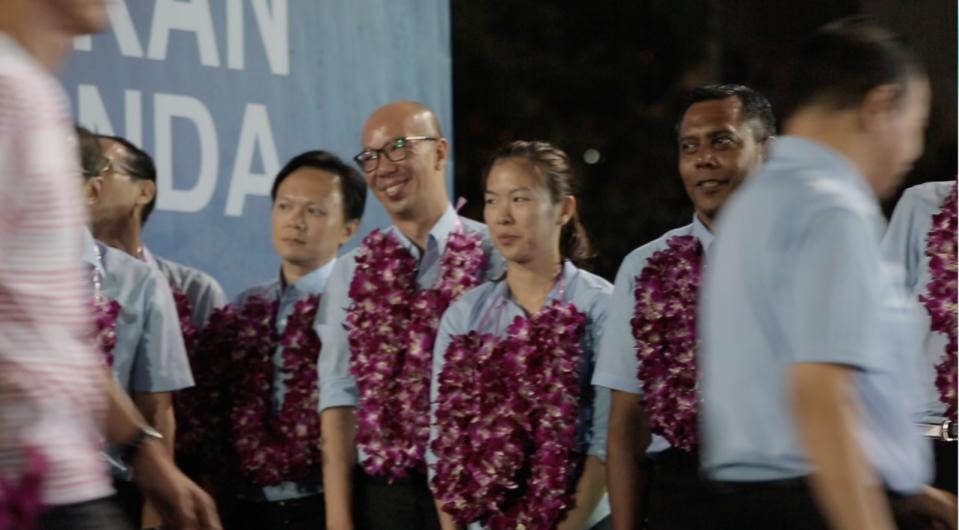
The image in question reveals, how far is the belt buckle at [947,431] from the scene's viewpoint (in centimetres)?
438

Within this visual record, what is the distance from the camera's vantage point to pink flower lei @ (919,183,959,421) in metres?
4.36

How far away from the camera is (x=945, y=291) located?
4.38 m

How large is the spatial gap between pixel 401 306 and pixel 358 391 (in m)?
0.30

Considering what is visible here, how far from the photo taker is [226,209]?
6.00m

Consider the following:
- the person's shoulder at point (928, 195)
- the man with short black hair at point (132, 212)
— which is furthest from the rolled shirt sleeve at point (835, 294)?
the man with short black hair at point (132, 212)

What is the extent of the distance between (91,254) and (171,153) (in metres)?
0.94

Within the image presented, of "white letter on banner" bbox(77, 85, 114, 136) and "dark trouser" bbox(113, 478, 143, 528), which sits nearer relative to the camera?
"dark trouser" bbox(113, 478, 143, 528)

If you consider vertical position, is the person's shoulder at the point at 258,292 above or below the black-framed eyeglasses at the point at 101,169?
below

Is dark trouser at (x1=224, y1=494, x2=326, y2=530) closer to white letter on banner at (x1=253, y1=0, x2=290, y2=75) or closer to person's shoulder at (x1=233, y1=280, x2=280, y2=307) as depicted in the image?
person's shoulder at (x1=233, y1=280, x2=280, y2=307)

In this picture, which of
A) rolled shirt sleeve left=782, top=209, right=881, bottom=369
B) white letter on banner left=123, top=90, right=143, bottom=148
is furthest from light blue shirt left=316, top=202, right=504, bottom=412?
rolled shirt sleeve left=782, top=209, right=881, bottom=369

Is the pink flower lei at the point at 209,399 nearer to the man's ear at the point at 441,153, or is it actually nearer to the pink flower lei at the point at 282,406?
the pink flower lei at the point at 282,406

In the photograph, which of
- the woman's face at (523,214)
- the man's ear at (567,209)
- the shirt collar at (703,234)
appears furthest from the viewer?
the man's ear at (567,209)

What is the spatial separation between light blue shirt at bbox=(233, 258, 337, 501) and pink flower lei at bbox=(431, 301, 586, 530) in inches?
29.4

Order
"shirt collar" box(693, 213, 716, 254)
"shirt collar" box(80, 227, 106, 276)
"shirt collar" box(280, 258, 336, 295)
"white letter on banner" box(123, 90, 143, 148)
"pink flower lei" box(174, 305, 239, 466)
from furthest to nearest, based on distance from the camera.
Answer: "white letter on banner" box(123, 90, 143, 148) < "shirt collar" box(280, 258, 336, 295) < "pink flower lei" box(174, 305, 239, 466) < "shirt collar" box(80, 227, 106, 276) < "shirt collar" box(693, 213, 716, 254)
